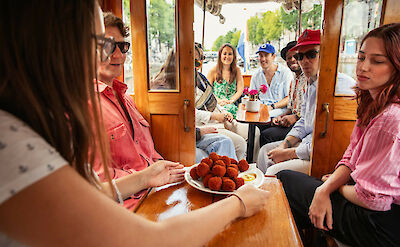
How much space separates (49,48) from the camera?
1.68ft

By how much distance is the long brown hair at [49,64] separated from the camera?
0.49 meters

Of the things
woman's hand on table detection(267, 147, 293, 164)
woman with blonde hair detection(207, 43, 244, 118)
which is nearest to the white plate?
woman's hand on table detection(267, 147, 293, 164)

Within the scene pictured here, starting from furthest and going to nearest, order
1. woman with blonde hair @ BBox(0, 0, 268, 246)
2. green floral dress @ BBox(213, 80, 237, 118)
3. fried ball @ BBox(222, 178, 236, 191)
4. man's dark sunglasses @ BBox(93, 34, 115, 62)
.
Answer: green floral dress @ BBox(213, 80, 237, 118) → fried ball @ BBox(222, 178, 236, 191) → man's dark sunglasses @ BBox(93, 34, 115, 62) → woman with blonde hair @ BBox(0, 0, 268, 246)

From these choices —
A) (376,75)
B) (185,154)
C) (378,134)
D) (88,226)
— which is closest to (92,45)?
(88,226)

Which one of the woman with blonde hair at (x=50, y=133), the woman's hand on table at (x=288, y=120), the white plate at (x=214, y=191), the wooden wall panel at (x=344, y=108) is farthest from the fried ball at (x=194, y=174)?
the woman's hand on table at (x=288, y=120)

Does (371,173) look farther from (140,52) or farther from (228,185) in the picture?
(140,52)

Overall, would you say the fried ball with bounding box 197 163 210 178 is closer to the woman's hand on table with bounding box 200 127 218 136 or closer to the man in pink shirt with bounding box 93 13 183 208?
the man in pink shirt with bounding box 93 13 183 208

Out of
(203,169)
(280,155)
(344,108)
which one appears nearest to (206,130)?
(280,155)

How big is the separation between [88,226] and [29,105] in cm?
26

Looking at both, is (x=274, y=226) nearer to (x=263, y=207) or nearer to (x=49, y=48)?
(x=263, y=207)

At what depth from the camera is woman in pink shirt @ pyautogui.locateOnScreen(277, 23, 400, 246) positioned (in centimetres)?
116

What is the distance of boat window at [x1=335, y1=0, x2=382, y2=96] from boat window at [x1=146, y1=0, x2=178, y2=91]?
1353 mm

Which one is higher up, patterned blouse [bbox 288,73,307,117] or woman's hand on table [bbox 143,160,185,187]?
patterned blouse [bbox 288,73,307,117]

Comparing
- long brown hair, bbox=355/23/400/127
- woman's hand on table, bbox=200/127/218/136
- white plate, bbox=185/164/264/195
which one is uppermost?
long brown hair, bbox=355/23/400/127
